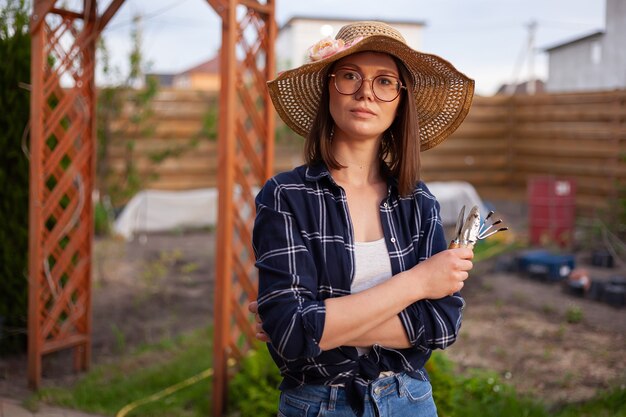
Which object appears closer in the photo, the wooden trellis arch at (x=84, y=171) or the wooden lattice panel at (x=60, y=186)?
the wooden trellis arch at (x=84, y=171)

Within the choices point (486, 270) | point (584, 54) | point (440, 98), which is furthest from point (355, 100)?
point (584, 54)

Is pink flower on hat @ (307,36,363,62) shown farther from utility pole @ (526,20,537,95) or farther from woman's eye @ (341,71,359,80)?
utility pole @ (526,20,537,95)

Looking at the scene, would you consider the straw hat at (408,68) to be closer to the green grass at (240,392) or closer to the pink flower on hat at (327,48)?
the pink flower on hat at (327,48)

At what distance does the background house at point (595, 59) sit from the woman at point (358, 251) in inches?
122

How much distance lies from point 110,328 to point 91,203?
57.3 inches

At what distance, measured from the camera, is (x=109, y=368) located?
5.11 m

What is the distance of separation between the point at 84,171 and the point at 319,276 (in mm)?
3803

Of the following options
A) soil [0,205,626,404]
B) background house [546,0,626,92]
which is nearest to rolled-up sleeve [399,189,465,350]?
soil [0,205,626,404]

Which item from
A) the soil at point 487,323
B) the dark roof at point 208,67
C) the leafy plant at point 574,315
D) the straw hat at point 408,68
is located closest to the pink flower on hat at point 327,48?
the straw hat at point 408,68

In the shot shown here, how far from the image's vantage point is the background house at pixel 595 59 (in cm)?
447

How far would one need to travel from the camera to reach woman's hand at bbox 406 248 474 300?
5.32ft

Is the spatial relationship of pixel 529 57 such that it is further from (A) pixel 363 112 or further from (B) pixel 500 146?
(A) pixel 363 112

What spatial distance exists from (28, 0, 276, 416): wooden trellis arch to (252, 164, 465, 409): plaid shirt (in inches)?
90.1

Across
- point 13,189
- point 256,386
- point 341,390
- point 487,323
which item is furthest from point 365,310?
point 487,323
